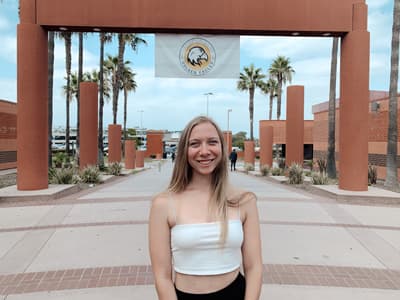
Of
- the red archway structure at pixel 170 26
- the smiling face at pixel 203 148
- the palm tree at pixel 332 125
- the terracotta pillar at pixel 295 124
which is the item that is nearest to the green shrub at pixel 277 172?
the terracotta pillar at pixel 295 124

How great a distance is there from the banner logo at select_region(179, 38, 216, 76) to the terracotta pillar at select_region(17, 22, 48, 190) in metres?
3.83

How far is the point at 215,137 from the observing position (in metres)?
1.97

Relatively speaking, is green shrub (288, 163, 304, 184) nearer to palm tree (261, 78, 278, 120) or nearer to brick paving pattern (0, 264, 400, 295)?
brick paving pattern (0, 264, 400, 295)

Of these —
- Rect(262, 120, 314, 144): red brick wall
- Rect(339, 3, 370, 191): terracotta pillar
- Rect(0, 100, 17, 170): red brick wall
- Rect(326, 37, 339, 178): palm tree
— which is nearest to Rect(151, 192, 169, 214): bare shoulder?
Rect(339, 3, 370, 191): terracotta pillar

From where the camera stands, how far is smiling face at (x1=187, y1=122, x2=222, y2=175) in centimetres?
194

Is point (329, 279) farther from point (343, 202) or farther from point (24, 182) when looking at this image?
point (24, 182)

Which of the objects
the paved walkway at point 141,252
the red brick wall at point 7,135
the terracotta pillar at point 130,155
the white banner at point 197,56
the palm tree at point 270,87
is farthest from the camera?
the palm tree at point 270,87

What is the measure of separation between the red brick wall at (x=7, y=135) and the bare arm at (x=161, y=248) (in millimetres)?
24814

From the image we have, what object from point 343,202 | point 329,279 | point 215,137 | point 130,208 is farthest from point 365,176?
point 215,137

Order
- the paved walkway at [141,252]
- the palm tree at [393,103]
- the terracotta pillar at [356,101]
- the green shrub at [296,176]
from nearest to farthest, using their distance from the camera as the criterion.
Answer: the paved walkway at [141,252]
the terracotta pillar at [356,101]
the palm tree at [393,103]
the green shrub at [296,176]

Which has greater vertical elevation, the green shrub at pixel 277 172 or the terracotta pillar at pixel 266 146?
the terracotta pillar at pixel 266 146

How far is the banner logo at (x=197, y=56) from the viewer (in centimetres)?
1095

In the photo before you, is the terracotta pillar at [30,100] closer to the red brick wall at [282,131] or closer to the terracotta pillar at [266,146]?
the terracotta pillar at [266,146]

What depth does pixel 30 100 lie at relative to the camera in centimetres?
1036
